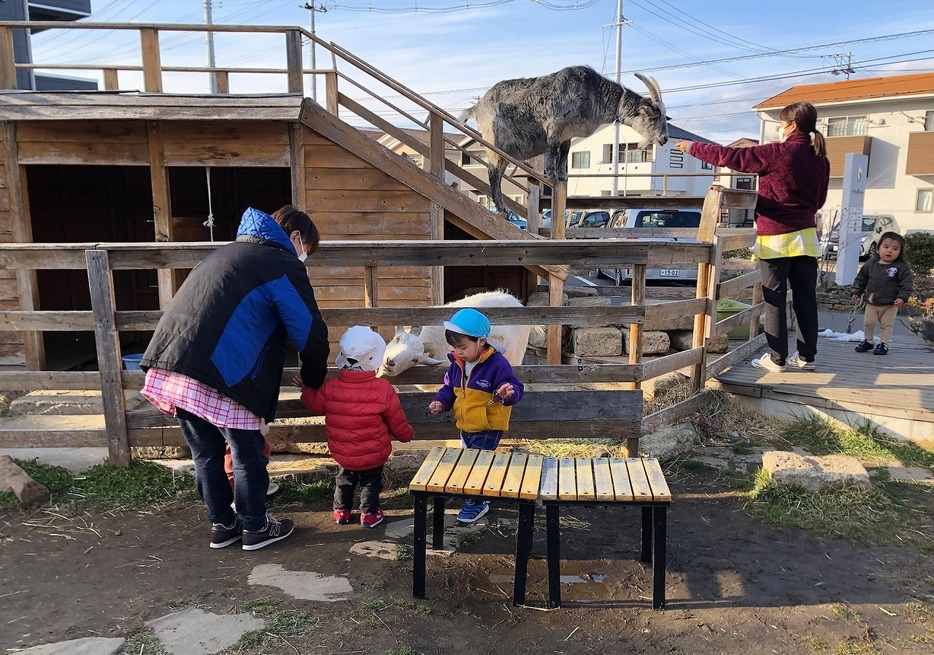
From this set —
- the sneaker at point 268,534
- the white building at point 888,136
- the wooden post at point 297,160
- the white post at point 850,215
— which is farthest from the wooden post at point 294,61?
the white building at point 888,136

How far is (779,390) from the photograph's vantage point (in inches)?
225

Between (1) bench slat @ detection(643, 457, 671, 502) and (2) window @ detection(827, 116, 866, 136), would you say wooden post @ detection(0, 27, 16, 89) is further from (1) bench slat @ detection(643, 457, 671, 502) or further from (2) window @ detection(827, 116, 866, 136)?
(2) window @ detection(827, 116, 866, 136)

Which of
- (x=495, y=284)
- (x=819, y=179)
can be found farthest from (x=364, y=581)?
(x=495, y=284)

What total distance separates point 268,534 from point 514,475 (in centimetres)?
142

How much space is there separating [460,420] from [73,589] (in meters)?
2.08

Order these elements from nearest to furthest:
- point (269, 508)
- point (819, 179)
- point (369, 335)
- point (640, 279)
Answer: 1. point (369, 335)
2. point (269, 508)
3. point (640, 279)
4. point (819, 179)

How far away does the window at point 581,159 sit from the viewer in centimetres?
4944

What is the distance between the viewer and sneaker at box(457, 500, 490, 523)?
3.90 meters

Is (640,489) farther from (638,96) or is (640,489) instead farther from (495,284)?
(495,284)

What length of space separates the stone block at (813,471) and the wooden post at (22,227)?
792 cm

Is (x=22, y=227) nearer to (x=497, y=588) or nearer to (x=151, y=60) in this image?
(x=151, y=60)

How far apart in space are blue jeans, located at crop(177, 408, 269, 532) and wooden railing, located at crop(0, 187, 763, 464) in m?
0.78

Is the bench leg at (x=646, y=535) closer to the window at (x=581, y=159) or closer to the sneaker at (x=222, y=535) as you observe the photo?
the sneaker at (x=222, y=535)

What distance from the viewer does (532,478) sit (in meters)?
3.18
